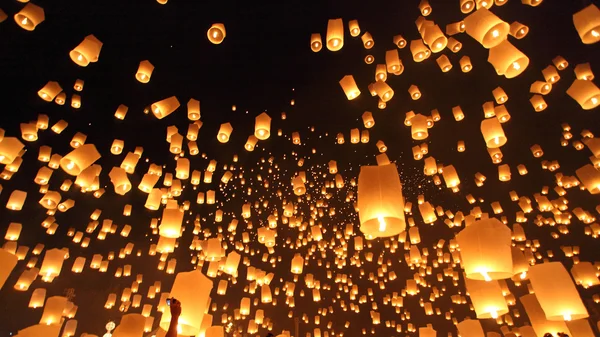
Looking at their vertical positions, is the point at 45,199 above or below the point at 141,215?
below

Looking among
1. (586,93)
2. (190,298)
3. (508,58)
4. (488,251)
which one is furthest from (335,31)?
(190,298)

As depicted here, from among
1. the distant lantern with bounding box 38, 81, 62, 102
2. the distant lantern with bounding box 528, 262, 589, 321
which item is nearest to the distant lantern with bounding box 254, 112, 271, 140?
the distant lantern with bounding box 38, 81, 62, 102

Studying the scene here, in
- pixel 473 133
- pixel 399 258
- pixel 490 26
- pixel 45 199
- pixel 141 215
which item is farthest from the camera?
pixel 399 258

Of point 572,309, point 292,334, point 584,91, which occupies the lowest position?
point 572,309

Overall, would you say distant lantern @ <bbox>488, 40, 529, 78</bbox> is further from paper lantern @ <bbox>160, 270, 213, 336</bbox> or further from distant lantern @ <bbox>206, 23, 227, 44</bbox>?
paper lantern @ <bbox>160, 270, 213, 336</bbox>

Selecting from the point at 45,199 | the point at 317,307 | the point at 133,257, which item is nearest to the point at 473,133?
the point at 317,307

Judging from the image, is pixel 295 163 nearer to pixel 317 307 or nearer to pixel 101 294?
pixel 317 307

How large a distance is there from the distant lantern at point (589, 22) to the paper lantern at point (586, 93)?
84 centimetres

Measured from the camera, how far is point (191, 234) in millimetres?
11672

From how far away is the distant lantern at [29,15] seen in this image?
14.3 feet

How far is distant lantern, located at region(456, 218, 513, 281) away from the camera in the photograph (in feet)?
9.89

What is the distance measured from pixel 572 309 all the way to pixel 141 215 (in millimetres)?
10342

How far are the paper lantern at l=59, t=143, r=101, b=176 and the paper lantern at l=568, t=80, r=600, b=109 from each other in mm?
5686

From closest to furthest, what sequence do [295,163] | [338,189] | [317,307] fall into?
1. [295,163]
2. [338,189]
3. [317,307]
